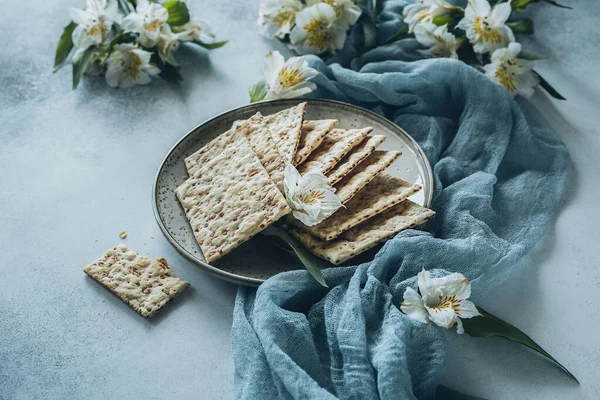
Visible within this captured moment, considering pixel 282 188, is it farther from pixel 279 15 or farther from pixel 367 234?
pixel 279 15

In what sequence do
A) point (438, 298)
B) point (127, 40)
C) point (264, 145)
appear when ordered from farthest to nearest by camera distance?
point (127, 40)
point (264, 145)
point (438, 298)

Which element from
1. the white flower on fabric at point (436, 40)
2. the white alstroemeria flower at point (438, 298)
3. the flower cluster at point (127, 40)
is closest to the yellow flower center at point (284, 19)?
the flower cluster at point (127, 40)

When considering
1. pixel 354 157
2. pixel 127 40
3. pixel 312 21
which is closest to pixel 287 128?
pixel 354 157

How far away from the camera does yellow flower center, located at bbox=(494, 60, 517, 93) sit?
86.4 inches

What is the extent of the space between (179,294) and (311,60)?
88 centimetres

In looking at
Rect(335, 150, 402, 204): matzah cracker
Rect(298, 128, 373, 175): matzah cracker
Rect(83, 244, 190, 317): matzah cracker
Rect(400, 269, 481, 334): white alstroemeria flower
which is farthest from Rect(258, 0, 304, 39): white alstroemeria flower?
Rect(400, 269, 481, 334): white alstroemeria flower

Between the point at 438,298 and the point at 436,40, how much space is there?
1.06 m

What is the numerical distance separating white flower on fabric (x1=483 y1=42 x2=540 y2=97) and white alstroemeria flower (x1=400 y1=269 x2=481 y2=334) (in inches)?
35.2

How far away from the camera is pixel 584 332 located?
5.28ft

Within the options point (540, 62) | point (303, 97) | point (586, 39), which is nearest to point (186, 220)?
point (303, 97)

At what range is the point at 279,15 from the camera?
93.1 inches

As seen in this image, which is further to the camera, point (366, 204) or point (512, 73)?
point (512, 73)

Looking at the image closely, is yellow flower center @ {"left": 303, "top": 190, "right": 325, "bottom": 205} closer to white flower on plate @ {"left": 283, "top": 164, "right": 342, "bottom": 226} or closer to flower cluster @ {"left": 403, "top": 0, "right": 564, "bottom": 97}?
white flower on plate @ {"left": 283, "top": 164, "right": 342, "bottom": 226}

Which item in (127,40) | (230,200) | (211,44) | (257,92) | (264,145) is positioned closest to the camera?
(230,200)
